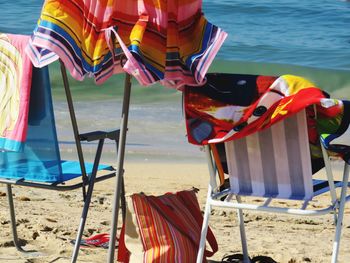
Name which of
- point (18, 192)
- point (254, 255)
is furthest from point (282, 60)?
point (254, 255)

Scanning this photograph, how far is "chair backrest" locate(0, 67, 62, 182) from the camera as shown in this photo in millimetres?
4102

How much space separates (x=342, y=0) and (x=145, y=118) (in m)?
10.9

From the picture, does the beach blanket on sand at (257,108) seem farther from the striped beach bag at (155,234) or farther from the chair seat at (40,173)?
the chair seat at (40,173)

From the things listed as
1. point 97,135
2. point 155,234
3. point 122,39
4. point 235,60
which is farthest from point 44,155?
point 235,60

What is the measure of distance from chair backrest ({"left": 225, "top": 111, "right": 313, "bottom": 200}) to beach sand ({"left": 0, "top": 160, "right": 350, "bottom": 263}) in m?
0.96

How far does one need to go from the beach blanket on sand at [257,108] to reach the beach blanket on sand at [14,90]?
0.79m

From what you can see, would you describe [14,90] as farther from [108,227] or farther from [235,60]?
[235,60]

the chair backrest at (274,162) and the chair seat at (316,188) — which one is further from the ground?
the chair backrest at (274,162)

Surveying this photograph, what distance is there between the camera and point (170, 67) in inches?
147

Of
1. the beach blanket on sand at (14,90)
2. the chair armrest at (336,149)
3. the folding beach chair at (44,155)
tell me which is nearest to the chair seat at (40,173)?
the folding beach chair at (44,155)

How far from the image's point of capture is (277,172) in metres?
3.70

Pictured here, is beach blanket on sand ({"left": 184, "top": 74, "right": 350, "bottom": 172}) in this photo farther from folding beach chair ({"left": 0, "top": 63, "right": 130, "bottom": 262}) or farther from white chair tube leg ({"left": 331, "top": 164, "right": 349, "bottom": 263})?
folding beach chair ({"left": 0, "top": 63, "right": 130, "bottom": 262})

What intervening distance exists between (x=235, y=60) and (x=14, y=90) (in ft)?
35.2

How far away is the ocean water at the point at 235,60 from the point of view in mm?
8828
